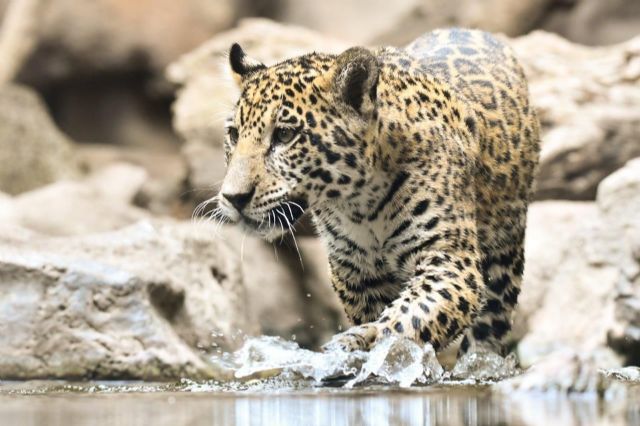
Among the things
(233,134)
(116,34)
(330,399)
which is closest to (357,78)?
(233,134)

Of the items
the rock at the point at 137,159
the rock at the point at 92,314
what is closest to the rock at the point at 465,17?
the rock at the point at 137,159

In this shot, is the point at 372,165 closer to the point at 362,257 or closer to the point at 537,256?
the point at 362,257

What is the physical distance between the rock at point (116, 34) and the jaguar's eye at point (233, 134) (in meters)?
14.9

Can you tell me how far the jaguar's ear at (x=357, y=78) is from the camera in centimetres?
909

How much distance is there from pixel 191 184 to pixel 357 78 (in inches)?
Answer: 341

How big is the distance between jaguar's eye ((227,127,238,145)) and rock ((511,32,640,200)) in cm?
772

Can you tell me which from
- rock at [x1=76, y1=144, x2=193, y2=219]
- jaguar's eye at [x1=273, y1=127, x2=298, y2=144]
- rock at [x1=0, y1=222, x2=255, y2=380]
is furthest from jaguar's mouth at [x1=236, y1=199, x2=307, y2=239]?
rock at [x1=76, y1=144, x2=193, y2=219]

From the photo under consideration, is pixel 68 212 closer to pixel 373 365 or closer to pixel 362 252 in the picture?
pixel 362 252

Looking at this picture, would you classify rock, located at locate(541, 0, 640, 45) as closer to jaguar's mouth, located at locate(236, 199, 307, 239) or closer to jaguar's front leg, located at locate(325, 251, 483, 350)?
jaguar's front leg, located at locate(325, 251, 483, 350)

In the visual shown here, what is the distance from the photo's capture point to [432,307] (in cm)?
888

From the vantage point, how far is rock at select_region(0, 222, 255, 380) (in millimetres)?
10641

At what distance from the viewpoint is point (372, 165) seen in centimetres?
926

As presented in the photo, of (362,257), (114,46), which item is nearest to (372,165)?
(362,257)

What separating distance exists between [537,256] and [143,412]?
358 inches
